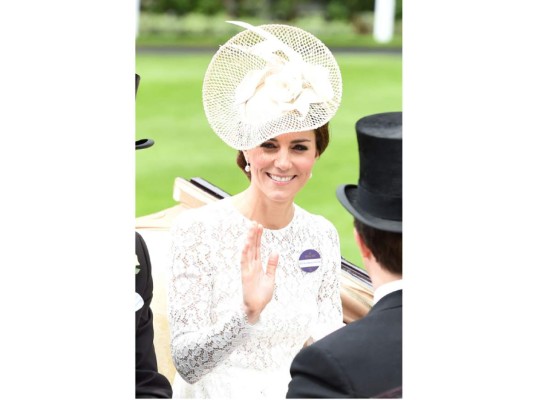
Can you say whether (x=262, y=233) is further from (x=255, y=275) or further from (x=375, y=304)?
(x=375, y=304)

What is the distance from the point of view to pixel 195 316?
3.30 m

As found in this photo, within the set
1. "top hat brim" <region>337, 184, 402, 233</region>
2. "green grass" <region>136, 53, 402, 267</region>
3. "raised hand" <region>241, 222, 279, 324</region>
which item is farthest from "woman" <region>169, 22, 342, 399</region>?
"green grass" <region>136, 53, 402, 267</region>

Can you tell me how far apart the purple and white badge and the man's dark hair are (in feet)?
2.59

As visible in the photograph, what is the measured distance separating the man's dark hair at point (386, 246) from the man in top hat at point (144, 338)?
749mm

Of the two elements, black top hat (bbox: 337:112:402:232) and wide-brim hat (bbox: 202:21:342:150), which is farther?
wide-brim hat (bbox: 202:21:342:150)

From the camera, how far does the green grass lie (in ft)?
35.0

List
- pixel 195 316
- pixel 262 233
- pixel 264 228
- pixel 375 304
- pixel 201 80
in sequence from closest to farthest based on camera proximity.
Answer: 1. pixel 375 304
2. pixel 262 233
3. pixel 195 316
4. pixel 264 228
5. pixel 201 80

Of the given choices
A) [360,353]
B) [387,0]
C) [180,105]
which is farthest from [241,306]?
[387,0]

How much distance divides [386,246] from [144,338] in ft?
3.03

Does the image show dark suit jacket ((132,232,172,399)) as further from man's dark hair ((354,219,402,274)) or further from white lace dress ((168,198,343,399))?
man's dark hair ((354,219,402,274))

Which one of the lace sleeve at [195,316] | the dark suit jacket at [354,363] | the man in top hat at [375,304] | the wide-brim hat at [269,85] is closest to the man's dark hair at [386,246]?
the man in top hat at [375,304]

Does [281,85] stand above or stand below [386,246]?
above

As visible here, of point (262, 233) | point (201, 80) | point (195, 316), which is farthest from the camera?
point (201, 80)

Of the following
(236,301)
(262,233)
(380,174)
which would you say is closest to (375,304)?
(380,174)
